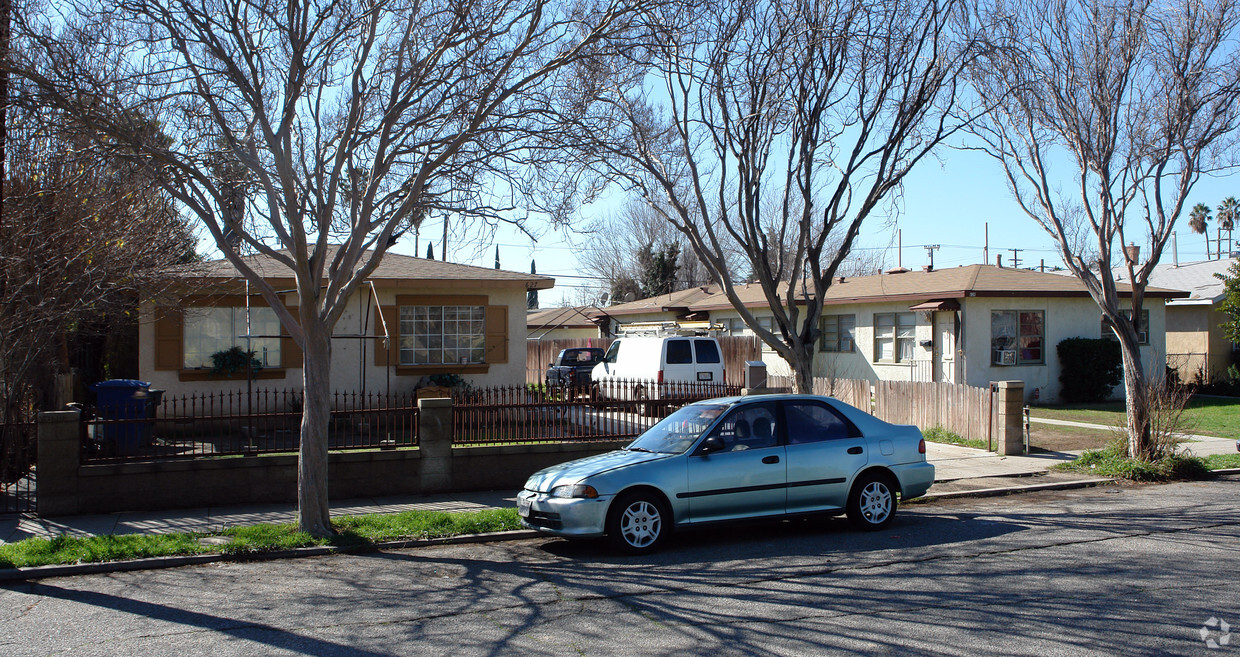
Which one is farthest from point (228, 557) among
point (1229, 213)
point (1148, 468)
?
point (1229, 213)

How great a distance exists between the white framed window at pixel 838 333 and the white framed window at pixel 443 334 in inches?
474

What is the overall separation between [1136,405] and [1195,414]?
30.6 feet

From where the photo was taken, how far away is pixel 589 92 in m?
10.9

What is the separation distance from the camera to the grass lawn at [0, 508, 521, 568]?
8.40 metres

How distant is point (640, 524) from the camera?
8562 millimetres

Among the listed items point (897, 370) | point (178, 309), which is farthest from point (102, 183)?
point (897, 370)

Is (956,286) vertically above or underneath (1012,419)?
above

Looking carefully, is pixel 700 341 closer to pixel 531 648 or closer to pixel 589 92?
pixel 589 92

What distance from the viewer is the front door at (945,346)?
2244 cm

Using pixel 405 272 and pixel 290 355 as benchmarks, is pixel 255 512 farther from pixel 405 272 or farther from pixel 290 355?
pixel 405 272

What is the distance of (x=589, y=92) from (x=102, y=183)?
22.7 feet

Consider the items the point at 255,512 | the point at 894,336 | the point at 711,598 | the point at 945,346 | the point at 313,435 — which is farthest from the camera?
the point at 894,336

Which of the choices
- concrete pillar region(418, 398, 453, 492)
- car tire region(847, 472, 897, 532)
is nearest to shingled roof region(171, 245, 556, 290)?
concrete pillar region(418, 398, 453, 492)

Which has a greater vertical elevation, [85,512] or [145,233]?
[145,233]
